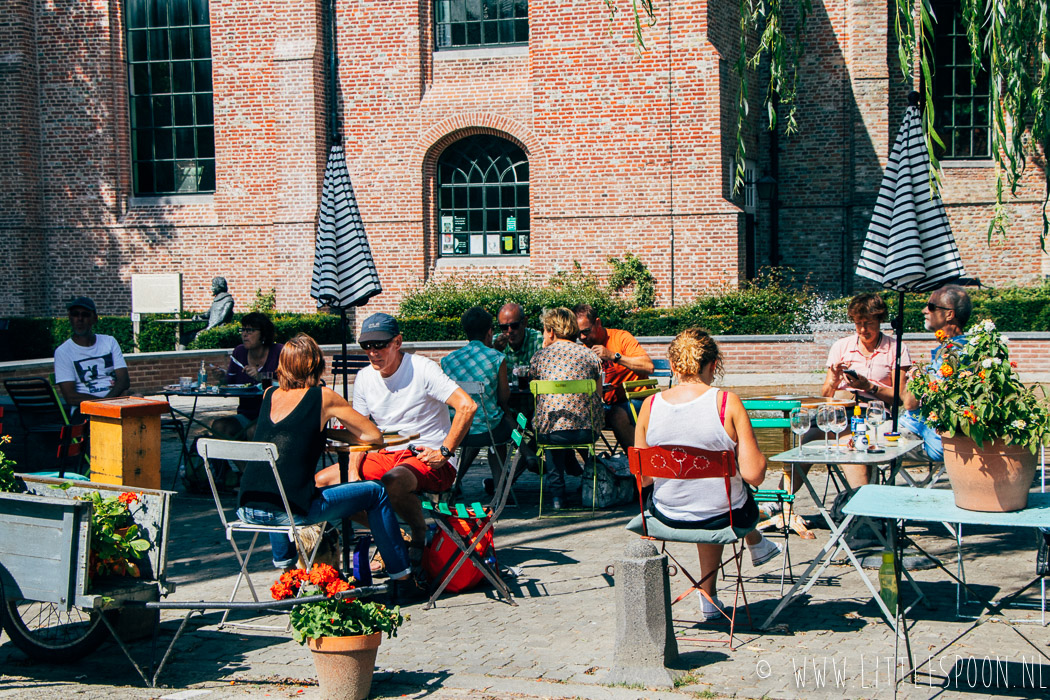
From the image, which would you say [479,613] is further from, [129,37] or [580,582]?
[129,37]

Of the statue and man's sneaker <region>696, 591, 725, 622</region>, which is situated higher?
the statue

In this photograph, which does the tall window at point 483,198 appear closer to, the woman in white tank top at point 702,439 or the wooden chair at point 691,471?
the woman in white tank top at point 702,439

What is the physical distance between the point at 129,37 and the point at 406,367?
759 inches

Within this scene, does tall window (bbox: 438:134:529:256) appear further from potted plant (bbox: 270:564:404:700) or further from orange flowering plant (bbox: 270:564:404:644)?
potted plant (bbox: 270:564:404:700)

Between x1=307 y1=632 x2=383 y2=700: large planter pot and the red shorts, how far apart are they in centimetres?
172

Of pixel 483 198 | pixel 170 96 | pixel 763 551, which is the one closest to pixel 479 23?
pixel 483 198

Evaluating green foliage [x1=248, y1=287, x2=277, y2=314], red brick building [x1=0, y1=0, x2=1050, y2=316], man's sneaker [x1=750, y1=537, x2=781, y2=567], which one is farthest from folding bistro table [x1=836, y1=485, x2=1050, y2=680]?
green foliage [x1=248, y1=287, x2=277, y2=314]

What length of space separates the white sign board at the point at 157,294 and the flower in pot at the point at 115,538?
54.0 ft

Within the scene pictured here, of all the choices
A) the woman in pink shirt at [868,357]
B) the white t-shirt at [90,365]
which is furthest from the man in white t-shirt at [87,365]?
the woman in pink shirt at [868,357]

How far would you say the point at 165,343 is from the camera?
20.8 meters

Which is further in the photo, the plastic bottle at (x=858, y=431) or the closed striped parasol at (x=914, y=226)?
the closed striped parasol at (x=914, y=226)

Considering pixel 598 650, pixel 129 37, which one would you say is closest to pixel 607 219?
pixel 129 37

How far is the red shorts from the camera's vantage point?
6348 millimetres

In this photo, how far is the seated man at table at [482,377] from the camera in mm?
7746
